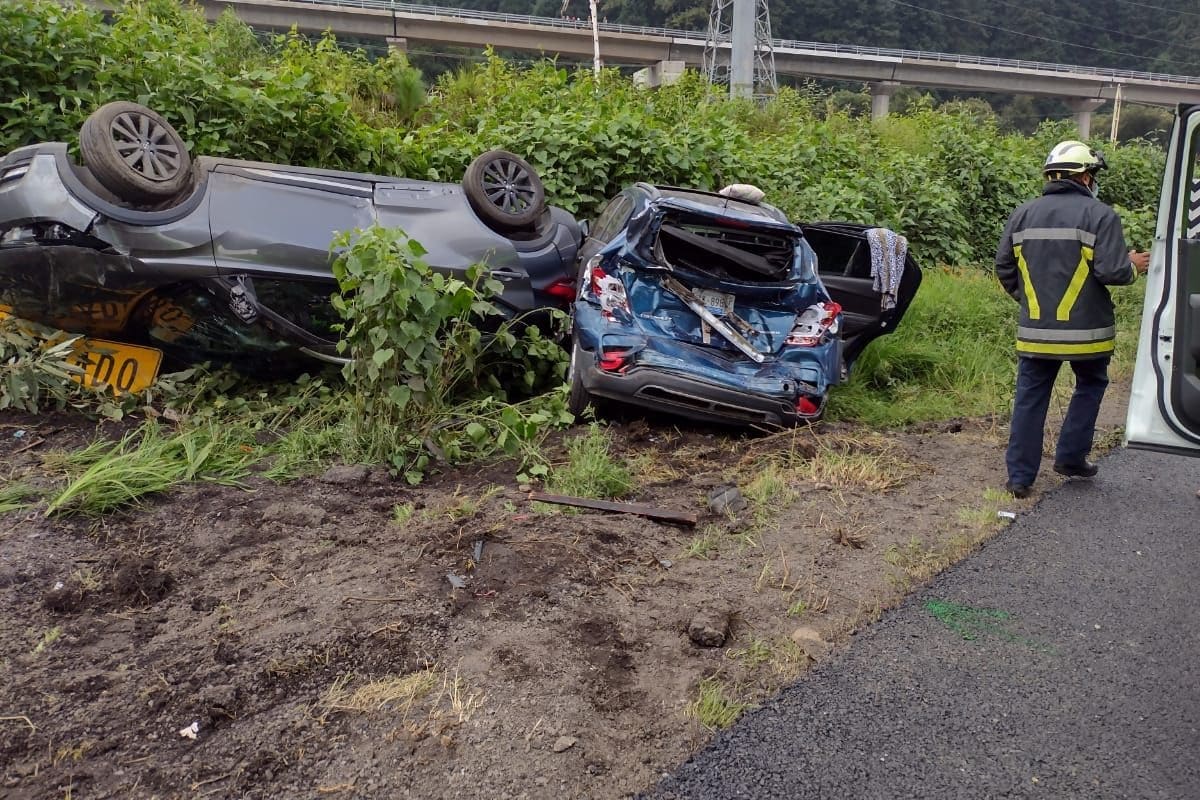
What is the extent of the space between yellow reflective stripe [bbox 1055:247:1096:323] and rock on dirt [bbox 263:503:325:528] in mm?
4037

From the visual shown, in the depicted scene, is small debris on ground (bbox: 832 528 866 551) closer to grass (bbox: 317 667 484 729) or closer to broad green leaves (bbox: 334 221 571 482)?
broad green leaves (bbox: 334 221 571 482)

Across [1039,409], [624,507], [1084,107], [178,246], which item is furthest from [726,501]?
[1084,107]

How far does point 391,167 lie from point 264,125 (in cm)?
118

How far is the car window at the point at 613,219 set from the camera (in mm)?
6406

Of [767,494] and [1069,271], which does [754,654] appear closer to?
[767,494]

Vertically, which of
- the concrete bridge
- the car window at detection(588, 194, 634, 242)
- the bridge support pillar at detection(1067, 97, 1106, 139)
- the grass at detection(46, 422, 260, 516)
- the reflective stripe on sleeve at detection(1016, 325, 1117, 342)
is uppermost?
the concrete bridge

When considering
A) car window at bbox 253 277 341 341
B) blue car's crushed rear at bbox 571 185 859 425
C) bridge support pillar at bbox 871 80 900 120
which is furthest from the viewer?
bridge support pillar at bbox 871 80 900 120

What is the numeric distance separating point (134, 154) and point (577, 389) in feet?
10.4

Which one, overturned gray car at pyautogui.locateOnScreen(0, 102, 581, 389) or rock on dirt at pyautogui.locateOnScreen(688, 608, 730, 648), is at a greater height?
overturned gray car at pyautogui.locateOnScreen(0, 102, 581, 389)

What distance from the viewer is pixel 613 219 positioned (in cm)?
673

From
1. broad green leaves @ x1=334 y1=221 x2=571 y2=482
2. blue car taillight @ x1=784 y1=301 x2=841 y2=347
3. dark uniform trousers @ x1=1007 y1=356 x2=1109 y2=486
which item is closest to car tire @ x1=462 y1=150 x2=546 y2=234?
broad green leaves @ x1=334 y1=221 x2=571 y2=482

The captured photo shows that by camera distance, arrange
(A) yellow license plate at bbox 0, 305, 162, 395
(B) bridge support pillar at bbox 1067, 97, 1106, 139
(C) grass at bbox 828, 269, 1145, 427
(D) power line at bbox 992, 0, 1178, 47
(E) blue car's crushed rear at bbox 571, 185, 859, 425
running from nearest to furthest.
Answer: (A) yellow license plate at bbox 0, 305, 162, 395, (E) blue car's crushed rear at bbox 571, 185, 859, 425, (C) grass at bbox 828, 269, 1145, 427, (B) bridge support pillar at bbox 1067, 97, 1106, 139, (D) power line at bbox 992, 0, 1178, 47

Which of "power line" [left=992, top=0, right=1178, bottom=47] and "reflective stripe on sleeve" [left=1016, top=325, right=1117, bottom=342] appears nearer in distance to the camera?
"reflective stripe on sleeve" [left=1016, top=325, right=1117, bottom=342]

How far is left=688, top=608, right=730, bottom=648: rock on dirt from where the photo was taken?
10.6 feet
